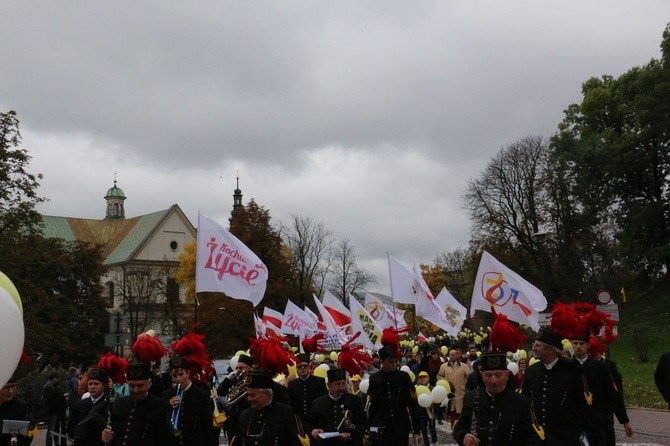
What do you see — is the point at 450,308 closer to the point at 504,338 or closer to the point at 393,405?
the point at 393,405

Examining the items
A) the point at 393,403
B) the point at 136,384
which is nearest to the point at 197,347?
the point at 136,384

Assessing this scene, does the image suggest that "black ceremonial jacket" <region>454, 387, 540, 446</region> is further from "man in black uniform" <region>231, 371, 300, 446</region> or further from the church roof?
the church roof

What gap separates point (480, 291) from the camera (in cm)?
2053

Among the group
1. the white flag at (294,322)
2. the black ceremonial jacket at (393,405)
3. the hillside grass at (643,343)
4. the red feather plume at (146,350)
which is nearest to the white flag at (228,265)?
the black ceremonial jacket at (393,405)

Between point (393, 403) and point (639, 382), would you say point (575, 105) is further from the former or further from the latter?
point (393, 403)

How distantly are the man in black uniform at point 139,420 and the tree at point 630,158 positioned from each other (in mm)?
49273

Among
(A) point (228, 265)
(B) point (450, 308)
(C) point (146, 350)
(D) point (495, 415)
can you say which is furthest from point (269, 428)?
(B) point (450, 308)

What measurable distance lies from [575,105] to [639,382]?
40223mm

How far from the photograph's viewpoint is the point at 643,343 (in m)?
40.4

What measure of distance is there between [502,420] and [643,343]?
1385 inches

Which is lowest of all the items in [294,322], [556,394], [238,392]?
[556,394]

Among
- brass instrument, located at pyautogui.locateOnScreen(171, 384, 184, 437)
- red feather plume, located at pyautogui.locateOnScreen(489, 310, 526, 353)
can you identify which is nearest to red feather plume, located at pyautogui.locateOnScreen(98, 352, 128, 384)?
brass instrument, located at pyautogui.locateOnScreen(171, 384, 184, 437)

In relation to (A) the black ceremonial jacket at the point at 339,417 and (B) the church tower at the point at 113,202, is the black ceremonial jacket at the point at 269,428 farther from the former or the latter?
(B) the church tower at the point at 113,202

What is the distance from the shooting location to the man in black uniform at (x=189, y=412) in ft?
31.9
